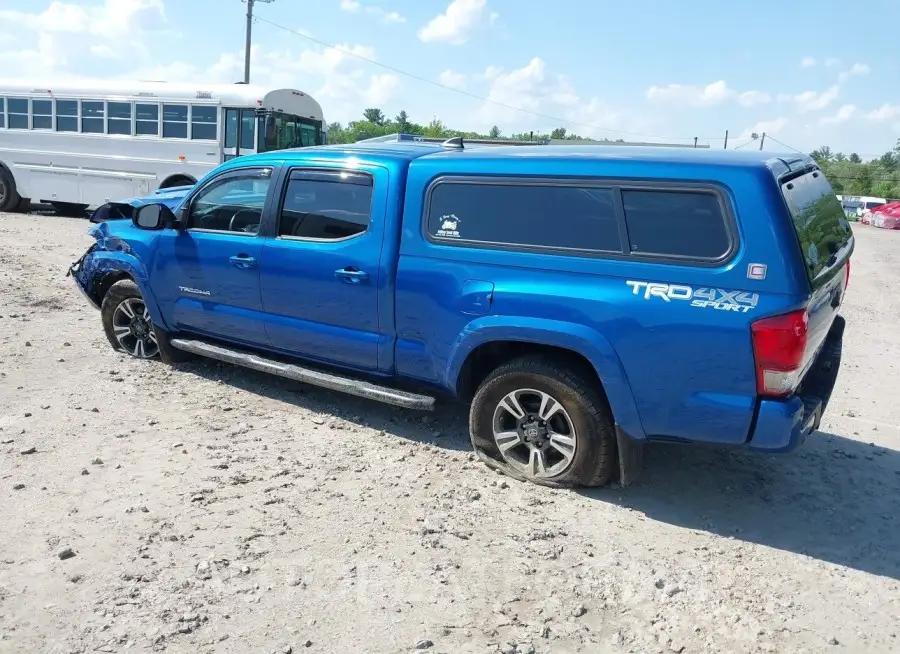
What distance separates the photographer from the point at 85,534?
379cm

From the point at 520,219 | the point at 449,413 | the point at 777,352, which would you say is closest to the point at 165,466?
the point at 449,413

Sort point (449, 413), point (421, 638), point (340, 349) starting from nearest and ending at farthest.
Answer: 1. point (421, 638)
2. point (340, 349)
3. point (449, 413)

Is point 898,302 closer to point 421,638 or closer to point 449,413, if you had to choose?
point 449,413

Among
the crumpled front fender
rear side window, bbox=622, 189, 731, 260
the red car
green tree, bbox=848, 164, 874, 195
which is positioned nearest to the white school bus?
the crumpled front fender

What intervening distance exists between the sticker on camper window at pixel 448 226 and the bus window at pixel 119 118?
13.1 m

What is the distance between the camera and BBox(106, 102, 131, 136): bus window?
15.5m

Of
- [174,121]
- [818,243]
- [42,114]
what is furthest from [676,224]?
[42,114]

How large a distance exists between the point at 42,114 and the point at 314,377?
14.7 m

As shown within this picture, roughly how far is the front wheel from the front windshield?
25.4 feet

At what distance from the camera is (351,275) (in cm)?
493

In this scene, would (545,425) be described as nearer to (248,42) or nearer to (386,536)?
(386,536)

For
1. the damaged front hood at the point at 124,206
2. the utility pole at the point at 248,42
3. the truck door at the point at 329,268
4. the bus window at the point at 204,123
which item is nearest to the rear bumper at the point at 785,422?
the truck door at the point at 329,268

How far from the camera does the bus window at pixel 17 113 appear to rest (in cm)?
1673

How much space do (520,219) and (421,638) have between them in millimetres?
2369
